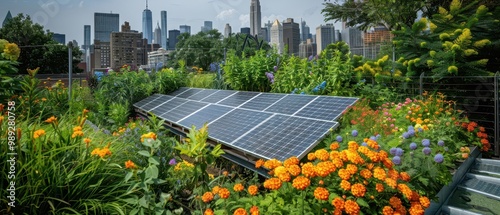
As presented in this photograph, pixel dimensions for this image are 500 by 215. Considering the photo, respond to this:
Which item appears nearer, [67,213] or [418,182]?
[67,213]

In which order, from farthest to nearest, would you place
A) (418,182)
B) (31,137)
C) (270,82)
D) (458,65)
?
(270,82) → (458,65) → (418,182) → (31,137)

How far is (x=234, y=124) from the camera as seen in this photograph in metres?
4.49

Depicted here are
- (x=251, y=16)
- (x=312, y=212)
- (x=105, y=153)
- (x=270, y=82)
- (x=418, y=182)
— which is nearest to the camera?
(x=312, y=212)

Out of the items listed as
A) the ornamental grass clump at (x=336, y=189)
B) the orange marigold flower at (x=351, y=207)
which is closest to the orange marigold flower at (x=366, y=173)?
the ornamental grass clump at (x=336, y=189)

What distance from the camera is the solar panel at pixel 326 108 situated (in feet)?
13.5

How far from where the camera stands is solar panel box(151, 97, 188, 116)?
258 inches

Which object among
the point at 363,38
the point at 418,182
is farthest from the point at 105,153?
the point at 363,38

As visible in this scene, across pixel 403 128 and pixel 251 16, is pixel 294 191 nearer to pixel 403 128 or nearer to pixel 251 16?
pixel 403 128

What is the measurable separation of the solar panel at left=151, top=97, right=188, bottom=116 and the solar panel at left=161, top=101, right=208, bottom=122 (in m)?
0.22

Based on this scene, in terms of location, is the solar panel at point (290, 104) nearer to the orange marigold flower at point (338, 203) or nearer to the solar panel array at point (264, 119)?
the solar panel array at point (264, 119)

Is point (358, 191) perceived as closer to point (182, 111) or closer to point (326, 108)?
point (326, 108)

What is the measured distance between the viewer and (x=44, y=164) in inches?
89.8

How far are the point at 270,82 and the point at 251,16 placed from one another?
21.1 meters

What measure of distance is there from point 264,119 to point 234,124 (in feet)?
1.35
